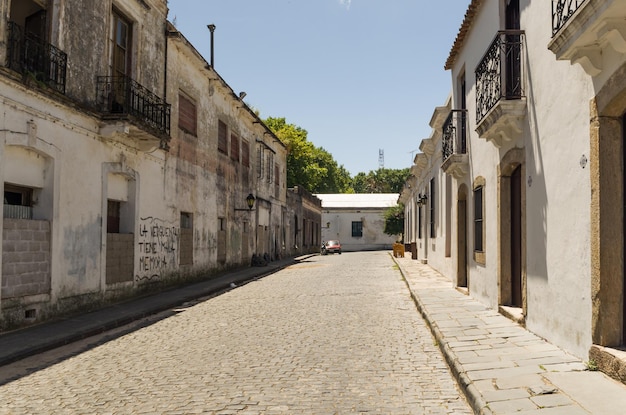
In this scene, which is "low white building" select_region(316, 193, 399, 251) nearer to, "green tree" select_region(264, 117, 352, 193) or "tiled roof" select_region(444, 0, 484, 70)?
"green tree" select_region(264, 117, 352, 193)

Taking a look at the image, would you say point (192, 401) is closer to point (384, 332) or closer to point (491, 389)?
point (491, 389)

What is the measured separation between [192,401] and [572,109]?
4869 millimetres

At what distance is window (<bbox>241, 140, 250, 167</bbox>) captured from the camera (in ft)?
75.6

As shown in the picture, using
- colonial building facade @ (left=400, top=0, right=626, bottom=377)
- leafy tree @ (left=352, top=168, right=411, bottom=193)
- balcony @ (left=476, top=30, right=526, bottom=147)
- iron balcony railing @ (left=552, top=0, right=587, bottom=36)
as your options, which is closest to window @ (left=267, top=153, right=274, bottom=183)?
colonial building facade @ (left=400, top=0, right=626, bottom=377)

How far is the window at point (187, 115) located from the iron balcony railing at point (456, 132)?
24.5 ft

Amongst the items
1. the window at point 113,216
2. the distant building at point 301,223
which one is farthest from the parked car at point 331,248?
the window at point 113,216

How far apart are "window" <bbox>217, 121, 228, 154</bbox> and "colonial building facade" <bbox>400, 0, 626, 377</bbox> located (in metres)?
9.88

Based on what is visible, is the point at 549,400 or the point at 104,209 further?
the point at 104,209

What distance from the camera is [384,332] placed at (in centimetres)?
839

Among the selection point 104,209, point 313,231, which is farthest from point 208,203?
point 313,231

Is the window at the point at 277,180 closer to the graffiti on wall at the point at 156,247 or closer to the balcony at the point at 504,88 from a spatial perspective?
the graffiti on wall at the point at 156,247

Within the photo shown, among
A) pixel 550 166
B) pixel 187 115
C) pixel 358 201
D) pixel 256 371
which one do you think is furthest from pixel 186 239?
pixel 358 201

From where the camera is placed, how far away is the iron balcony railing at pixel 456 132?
12.4m

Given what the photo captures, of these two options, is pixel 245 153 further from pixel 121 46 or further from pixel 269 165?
pixel 121 46
